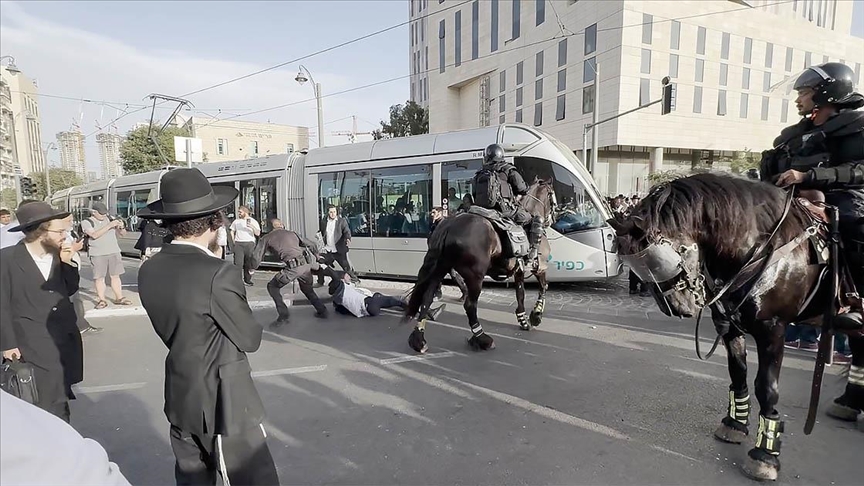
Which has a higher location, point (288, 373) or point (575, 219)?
point (575, 219)

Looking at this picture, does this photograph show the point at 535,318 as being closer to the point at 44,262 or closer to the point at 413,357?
the point at 413,357

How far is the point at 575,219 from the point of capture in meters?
8.44

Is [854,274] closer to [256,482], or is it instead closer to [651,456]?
[651,456]

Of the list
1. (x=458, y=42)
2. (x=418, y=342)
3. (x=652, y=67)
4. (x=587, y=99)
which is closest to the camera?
(x=418, y=342)

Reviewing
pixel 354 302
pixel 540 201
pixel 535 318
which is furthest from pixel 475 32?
pixel 535 318

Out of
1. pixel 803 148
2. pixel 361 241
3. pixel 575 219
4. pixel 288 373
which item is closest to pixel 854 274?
pixel 803 148

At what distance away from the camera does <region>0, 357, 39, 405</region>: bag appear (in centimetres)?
274

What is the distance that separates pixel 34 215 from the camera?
3.20 meters

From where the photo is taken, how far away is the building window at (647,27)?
100 feet

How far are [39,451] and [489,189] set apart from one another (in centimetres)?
541

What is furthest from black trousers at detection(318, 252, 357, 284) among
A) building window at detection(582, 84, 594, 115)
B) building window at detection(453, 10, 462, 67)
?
building window at detection(453, 10, 462, 67)

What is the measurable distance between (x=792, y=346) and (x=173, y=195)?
6.67 meters

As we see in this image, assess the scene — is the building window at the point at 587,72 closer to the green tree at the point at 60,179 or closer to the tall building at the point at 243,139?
the tall building at the point at 243,139

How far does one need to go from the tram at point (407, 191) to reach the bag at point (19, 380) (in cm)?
496
